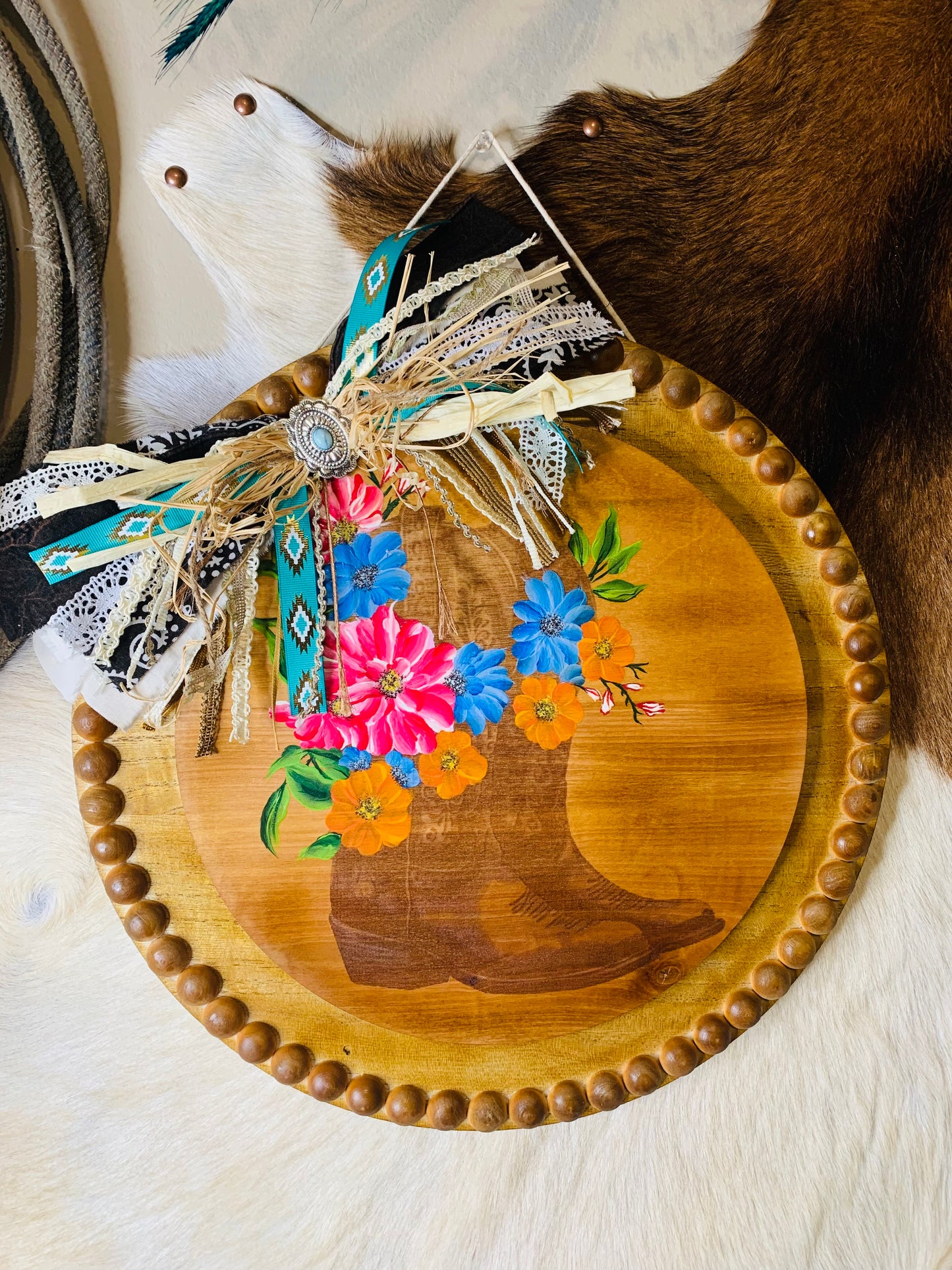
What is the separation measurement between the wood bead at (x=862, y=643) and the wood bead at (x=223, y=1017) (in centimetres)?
41

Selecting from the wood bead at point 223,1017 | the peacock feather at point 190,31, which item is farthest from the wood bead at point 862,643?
the peacock feather at point 190,31

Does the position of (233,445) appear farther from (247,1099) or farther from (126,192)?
(247,1099)

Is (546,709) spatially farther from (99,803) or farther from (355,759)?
(99,803)

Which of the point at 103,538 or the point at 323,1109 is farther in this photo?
the point at 323,1109

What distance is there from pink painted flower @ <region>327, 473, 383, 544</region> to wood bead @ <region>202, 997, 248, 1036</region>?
0.27m

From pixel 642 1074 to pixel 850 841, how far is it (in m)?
0.19

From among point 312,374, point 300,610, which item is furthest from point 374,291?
point 300,610

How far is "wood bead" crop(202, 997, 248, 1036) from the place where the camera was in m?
0.45

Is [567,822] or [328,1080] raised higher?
[567,822]

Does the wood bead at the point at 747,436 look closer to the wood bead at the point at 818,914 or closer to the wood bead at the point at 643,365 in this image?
the wood bead at the point at 643,365

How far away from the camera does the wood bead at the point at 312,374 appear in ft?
1.45

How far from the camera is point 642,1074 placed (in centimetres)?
47

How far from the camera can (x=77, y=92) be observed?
19.2 inches

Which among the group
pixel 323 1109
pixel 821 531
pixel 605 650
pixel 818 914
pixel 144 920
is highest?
pixel 821 531
